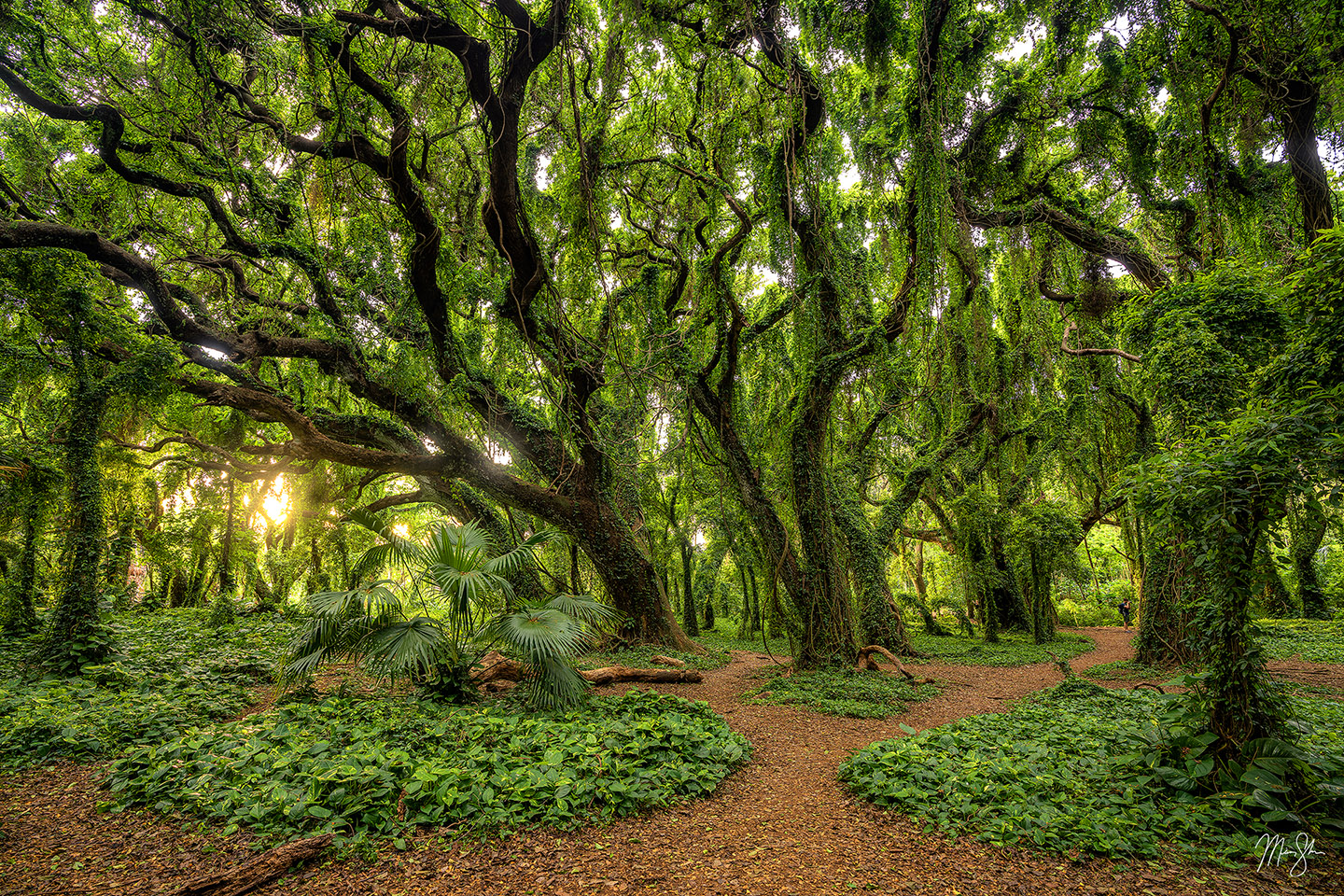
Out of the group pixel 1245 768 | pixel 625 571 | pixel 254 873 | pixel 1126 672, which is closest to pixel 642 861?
pixel 254 873

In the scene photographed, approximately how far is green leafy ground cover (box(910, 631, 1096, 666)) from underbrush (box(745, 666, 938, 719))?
170 inches

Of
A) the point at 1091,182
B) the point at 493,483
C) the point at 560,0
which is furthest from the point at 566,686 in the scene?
the point at 1091,182

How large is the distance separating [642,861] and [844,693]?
15.3ft

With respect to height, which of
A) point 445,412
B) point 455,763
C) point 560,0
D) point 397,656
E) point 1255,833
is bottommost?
point 1255,833

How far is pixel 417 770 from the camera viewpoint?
3256mm

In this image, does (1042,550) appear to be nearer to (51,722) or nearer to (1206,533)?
(1206,533)

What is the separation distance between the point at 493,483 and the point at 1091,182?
11.2 meters

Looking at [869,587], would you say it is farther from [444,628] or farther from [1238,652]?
[444,628]

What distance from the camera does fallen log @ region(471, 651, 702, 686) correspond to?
20.3ft

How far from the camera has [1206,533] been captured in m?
3.23

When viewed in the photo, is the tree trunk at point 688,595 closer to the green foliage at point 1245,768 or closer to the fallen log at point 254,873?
the green foliage at point 1245,768

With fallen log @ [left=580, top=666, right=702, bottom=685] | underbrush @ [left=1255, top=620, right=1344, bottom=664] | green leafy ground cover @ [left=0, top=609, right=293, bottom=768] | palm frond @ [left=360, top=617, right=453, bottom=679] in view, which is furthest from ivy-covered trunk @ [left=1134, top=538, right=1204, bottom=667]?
green leafy ground cover @ [left=0, top=609, right=293, bottom=768]
